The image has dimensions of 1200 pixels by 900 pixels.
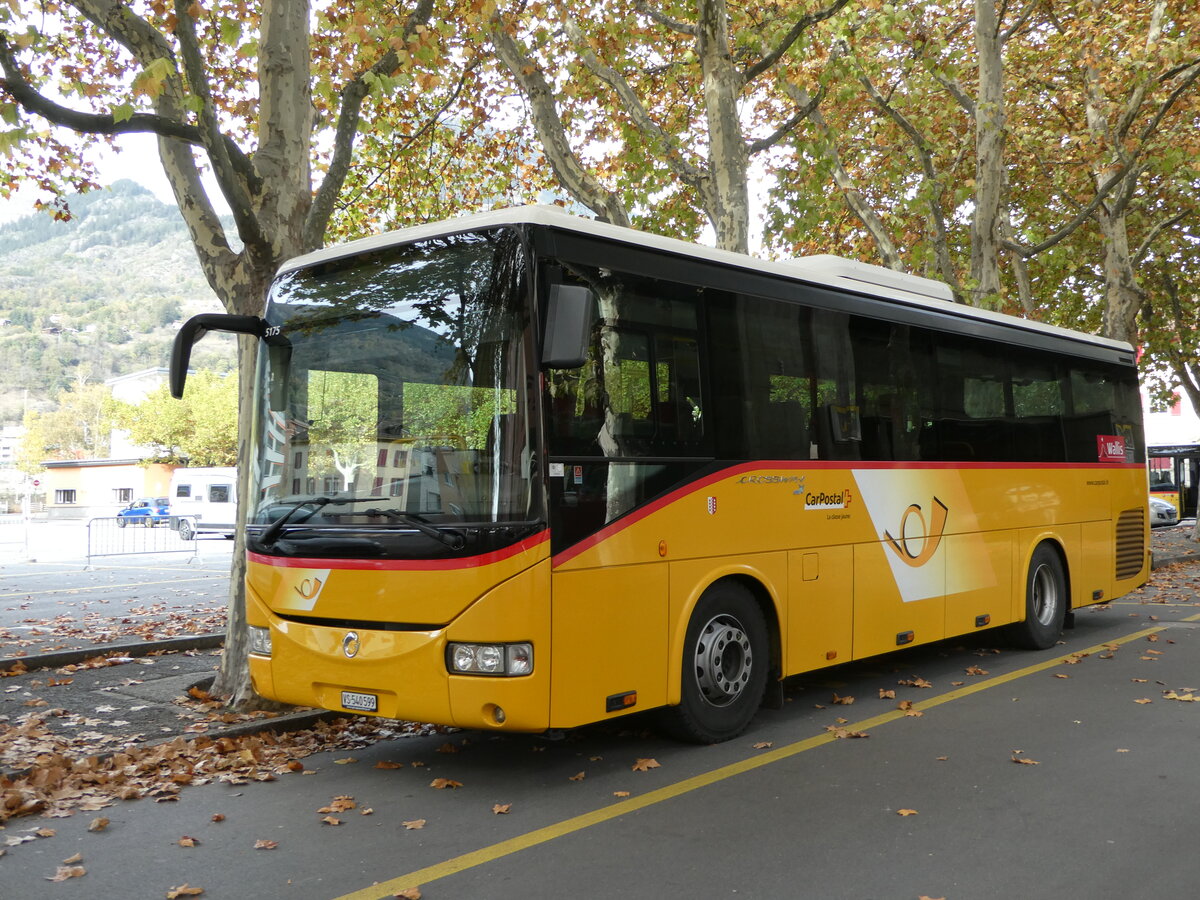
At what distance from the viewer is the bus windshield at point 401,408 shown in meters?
6.04

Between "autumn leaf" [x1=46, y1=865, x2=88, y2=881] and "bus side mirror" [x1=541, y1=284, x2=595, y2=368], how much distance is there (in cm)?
324

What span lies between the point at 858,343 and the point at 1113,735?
336cm

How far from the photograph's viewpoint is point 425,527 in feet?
20.1

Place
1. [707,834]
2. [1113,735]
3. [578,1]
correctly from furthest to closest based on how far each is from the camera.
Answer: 1. [578,1]
2. [1113,735]
3. [707,834]

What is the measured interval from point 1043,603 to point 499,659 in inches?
298

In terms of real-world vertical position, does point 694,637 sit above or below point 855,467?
below

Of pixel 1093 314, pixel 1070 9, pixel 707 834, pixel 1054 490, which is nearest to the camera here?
pixel 707 834

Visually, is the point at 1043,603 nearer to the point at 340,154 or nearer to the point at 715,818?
the point at 715,818

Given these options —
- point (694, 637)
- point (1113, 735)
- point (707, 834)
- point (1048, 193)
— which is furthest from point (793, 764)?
point (1048, 193)

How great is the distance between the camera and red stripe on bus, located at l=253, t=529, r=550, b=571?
5.99 meters

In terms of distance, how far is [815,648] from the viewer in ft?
26.9

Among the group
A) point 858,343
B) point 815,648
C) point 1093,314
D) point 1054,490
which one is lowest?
point 815,648

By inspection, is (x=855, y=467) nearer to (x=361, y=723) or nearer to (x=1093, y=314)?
(x=361, y=723)

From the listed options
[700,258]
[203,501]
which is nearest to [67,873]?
[700,258]
